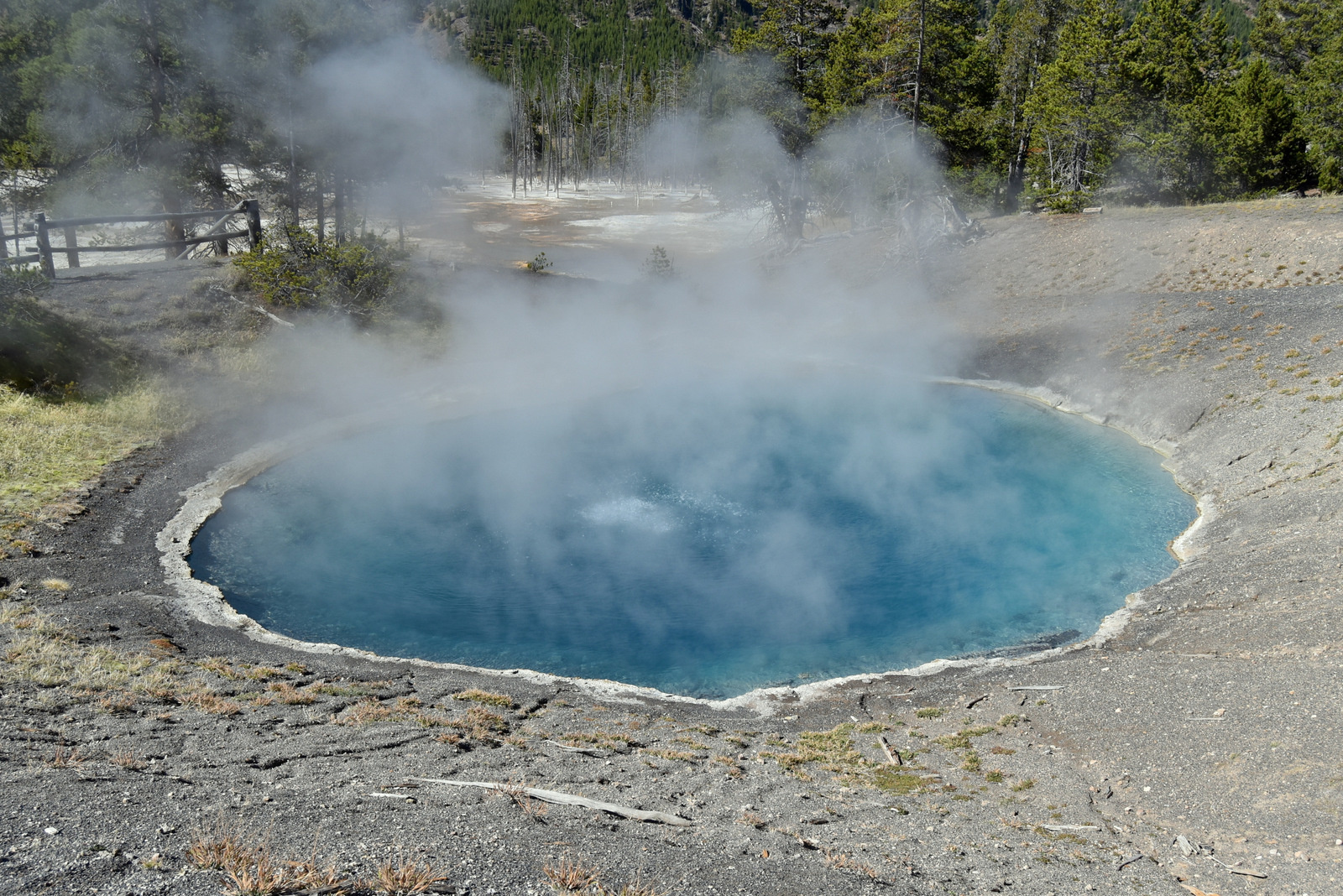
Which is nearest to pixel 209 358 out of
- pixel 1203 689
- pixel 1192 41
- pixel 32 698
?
pixel 32 698

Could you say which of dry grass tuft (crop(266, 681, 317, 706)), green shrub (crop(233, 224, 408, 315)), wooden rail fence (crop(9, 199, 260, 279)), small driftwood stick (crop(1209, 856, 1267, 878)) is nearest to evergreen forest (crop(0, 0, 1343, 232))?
wooden rail fence (crop(9, 199, 260, 279))

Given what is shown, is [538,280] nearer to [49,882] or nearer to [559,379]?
[559,379]

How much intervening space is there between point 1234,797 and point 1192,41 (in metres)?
33.5

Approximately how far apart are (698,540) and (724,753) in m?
6.41

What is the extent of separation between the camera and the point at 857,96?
30734mm

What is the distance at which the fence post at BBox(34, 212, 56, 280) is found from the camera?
58.4ft

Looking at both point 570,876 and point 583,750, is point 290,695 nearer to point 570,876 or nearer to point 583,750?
→ point 583,750

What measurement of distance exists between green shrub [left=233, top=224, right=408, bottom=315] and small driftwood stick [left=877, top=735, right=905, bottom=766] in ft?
55.1

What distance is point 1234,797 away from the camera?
7.05 metres

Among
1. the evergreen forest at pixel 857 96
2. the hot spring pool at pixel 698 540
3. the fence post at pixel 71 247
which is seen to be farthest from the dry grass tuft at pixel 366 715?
the evergreen forest at pixel 857 96

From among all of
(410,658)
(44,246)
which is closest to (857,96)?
(44,246)

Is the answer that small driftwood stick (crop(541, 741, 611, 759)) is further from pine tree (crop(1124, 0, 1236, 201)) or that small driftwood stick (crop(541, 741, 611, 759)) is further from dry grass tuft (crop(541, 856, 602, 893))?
pine tree (crop(1124, 0, 1236, 201))

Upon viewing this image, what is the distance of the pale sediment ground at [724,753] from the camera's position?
552cm

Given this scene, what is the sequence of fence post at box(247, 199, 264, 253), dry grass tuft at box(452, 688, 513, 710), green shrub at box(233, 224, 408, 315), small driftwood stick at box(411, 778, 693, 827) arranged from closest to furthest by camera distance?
small driftwood stick at box(411, 778, 693, 827) < dry grass tuft at box(452, 688, 513, 710) < green shrub at box(233, 224, 408, 315) < fence post at box(247, 199, 264, 253)
